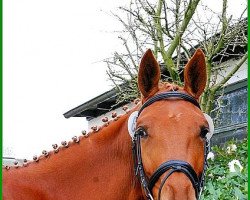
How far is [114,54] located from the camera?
1450cm

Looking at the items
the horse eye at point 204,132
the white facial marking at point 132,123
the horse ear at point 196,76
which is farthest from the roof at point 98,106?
the horse eye at point 204,132

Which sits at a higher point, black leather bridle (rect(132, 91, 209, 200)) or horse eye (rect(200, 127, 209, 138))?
horse eye (rect(200, 127, 209, 138))

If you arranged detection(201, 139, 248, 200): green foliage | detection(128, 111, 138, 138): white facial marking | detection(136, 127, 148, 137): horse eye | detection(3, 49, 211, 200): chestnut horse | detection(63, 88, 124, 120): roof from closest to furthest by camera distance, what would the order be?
1. detection(3, 49, 211, 200): chestnut horse
2. detection(136, 127, 148, 137): horse eye
3. detection(128, 111, 138, 138): white facial marking
4. detection(201, 139, 248, 200): green foliage
5. detection(63, 88, 124, 120): roof

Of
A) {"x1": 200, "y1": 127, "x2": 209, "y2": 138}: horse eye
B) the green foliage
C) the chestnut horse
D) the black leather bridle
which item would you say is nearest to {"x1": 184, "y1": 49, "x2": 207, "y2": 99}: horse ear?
the chestnut horse

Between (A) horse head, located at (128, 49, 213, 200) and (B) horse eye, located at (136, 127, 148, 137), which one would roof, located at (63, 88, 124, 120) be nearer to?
(A) horse head, located at (128, 49, 213, 200)

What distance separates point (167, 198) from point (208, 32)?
10.2 metres

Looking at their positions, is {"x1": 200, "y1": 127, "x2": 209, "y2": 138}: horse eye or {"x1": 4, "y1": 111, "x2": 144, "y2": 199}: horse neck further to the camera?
{"x1": 4, "y1": 111, "x2": 144, "y2": 199}: horse neck

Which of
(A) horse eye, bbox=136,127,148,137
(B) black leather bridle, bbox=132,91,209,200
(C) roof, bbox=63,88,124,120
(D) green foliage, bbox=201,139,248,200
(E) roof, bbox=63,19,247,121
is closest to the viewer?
(B) black leather bridle, bbox=132,91,209,200

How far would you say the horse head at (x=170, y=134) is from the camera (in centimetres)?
325

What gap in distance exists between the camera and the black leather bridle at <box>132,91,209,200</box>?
3.25m

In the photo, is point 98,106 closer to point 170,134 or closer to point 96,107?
point 96,107

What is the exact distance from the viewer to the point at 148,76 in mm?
3764

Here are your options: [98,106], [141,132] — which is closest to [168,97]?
[141,132]

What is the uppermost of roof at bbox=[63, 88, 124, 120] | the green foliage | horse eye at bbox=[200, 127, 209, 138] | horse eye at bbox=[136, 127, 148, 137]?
horse eye at bbox=[200, 127, 209, 138]
